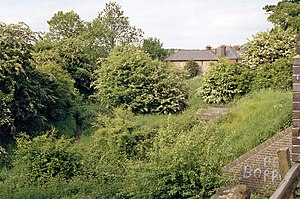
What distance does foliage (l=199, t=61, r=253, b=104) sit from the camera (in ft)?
62.4

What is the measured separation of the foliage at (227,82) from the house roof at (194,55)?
104ft

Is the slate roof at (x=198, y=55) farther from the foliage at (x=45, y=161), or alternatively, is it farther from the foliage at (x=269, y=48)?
the foliage at (x=45, y=161)

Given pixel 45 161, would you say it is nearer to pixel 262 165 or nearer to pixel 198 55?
pixel 262 165

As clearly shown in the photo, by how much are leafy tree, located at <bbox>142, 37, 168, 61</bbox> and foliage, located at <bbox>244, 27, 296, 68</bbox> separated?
80.6 feet

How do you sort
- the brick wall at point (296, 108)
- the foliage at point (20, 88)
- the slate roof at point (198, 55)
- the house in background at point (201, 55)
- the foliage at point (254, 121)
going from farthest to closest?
1. the slate roof at point (198, 55)
2. the house in background at point (201, 55)
3. the foliage at point (20, 88)
4. the foliage at point (254, 121)
5. the brick wall at point (296, 108)

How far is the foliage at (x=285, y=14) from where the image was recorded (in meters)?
29.4

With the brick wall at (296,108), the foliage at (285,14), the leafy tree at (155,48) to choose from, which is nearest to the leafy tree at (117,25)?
the leafy tree at (155,48)

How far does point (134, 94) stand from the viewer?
19172 mm

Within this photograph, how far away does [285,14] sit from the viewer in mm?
30500

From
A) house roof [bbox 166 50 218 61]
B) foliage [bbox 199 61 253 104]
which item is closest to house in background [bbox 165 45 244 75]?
house roof [bbox 166 50 218 61]

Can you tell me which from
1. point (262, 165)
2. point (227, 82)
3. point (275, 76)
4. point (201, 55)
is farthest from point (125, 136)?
point (201, 55)

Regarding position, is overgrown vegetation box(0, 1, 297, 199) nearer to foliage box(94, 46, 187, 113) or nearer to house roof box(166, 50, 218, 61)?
foliage box(94, 46, 187, 113)

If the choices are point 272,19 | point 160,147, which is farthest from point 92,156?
point 272,19

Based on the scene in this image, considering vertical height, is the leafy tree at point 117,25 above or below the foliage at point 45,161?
above
